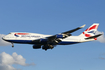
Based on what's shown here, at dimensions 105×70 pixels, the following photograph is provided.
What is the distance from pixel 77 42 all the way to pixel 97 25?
43.1 feet

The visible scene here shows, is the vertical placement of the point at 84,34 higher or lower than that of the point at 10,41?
higher

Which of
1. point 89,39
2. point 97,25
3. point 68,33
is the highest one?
point 97,25

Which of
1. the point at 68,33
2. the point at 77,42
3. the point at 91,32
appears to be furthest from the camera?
the point at 91,32

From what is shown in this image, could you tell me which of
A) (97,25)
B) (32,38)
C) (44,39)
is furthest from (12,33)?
(97,25)

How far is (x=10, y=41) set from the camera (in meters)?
63.1

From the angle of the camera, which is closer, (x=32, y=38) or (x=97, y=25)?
(x=32, y=38)

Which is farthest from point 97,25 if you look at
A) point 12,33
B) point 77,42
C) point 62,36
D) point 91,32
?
point 12,33

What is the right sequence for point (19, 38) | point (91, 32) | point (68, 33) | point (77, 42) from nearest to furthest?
point (68, 33) < point (19, 38) < point (77, 42) < point (91, 32)

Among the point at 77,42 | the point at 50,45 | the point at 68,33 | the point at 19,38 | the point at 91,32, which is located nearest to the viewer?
the point at 68,33

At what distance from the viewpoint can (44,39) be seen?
63.5m

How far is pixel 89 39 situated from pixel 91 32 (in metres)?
4.98

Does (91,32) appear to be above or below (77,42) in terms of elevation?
above

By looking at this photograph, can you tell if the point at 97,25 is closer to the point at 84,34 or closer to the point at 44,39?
the point at 84,34

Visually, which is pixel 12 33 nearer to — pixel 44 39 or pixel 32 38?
pixel 32 38
